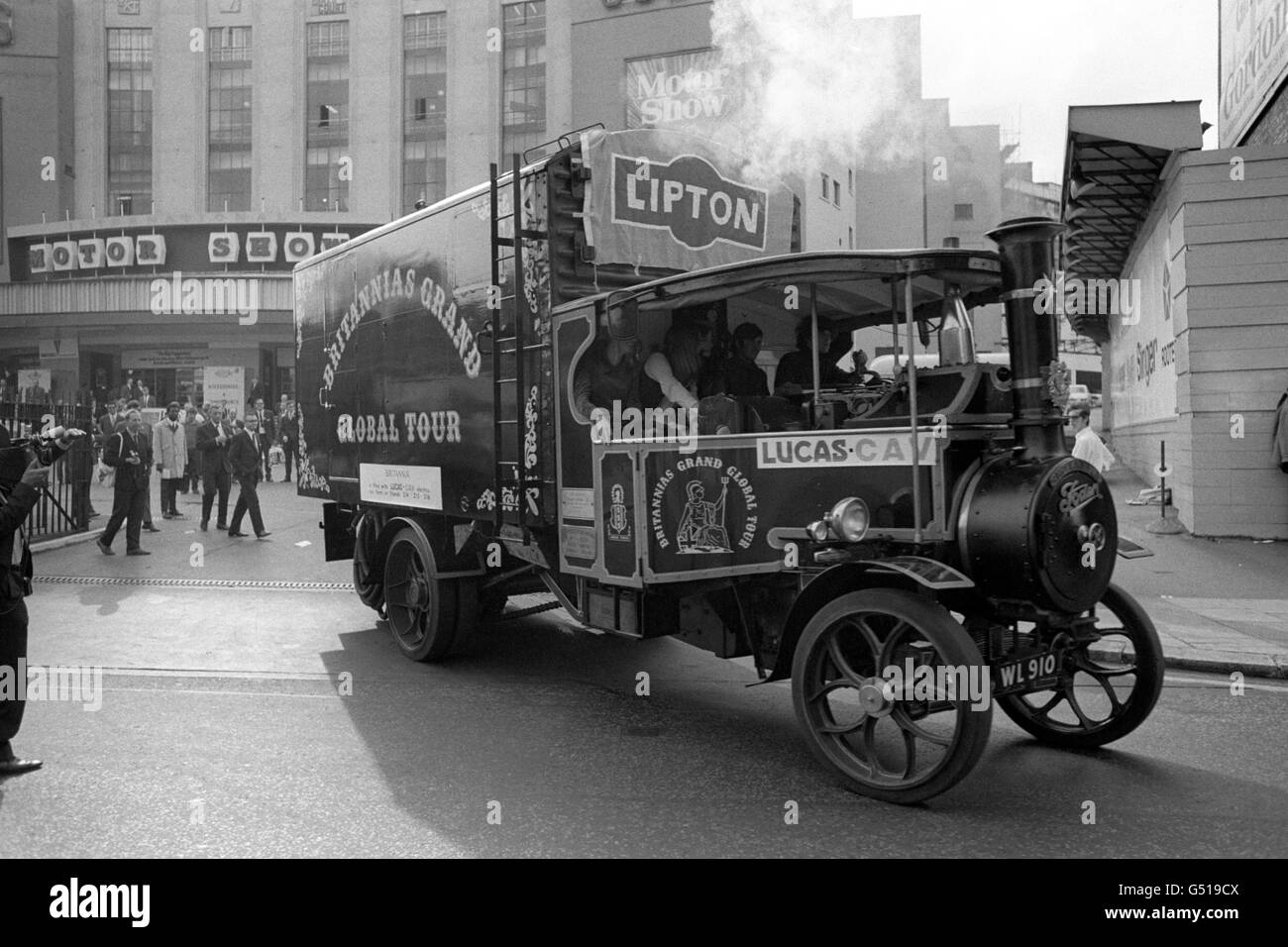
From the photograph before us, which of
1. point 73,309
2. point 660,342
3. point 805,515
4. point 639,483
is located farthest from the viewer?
point 73,309

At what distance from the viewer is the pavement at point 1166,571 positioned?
7.44 meters

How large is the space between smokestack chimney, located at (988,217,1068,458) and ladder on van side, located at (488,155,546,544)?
2.73 m

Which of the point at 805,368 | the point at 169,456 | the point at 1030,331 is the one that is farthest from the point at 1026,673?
the point at 169,456

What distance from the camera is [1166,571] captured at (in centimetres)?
1067

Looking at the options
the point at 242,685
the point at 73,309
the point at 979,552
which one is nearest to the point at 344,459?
the point at 242,685

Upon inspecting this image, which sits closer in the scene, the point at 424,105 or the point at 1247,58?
the point at 1247,58

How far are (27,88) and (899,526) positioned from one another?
4564cm

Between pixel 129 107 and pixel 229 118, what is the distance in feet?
13.8

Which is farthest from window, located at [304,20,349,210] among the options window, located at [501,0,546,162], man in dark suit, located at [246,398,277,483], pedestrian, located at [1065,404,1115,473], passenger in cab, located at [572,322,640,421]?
passenger in cab, located at [572,322,640,421]

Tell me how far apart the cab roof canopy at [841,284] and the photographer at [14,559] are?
2.83 metres

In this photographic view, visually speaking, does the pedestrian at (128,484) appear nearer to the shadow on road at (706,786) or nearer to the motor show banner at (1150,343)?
the shadow on road at (706,786)

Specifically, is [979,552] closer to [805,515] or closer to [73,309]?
[805,515]

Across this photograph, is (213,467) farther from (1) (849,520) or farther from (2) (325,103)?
(2) (325,103)

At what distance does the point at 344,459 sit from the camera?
8.63m
